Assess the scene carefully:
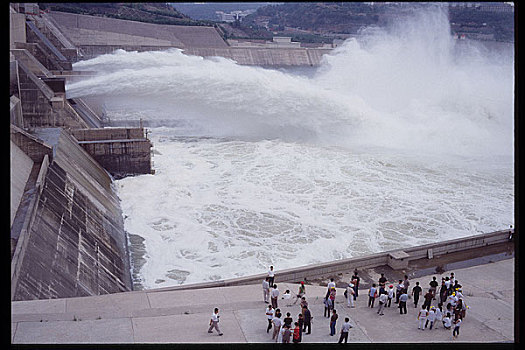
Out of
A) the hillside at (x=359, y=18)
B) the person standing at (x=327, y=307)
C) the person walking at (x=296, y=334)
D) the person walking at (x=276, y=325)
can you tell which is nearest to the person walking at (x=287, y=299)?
the person standing at (x=327, y=307)

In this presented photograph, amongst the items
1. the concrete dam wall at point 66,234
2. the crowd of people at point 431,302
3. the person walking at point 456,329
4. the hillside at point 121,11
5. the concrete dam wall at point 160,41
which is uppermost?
the hillside at point 121,11

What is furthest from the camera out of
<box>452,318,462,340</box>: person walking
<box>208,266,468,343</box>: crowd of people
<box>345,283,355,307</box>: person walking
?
<box>345,283,355,307</box>: person walking

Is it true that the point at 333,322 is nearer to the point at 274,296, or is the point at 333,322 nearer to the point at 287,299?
the point at 274,296

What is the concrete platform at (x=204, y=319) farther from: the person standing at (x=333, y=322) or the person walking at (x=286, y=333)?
the person walking at (x=286, y=333)

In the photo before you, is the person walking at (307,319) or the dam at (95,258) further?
the dam at (95,258)

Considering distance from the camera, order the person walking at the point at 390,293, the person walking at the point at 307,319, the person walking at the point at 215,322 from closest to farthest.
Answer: the person walking at the point at 215,322 < the person walking at the point at 307,319 < the person walking at the point at 390,293

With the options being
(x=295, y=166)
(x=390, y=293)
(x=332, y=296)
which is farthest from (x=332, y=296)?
(x=295, y=166)

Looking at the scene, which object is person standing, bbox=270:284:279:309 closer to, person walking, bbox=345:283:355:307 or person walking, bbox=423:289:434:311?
person walking, bbox=345:283:355:307

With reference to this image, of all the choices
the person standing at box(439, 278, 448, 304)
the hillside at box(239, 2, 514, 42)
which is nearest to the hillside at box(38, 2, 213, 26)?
the hillside at box(239, 2, 514, 42)
